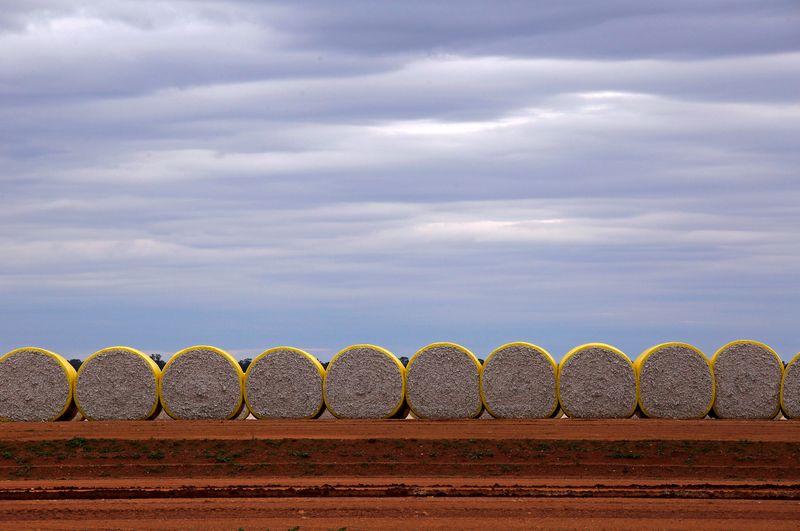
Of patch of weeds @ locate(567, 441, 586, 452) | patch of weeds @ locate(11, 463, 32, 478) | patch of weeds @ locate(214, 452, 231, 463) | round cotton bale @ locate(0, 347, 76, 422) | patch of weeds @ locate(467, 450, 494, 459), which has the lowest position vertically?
→ patch of weeds @ locate(11, 463, 32, 478)

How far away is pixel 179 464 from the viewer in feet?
84.7

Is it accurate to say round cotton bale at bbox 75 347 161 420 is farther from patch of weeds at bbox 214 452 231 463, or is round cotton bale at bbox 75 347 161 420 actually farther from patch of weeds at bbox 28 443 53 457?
patch of weeds at bbox 214 452 231 463

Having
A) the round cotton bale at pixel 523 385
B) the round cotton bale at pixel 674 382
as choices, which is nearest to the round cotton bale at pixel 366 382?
the round cotton bale at pixel 523 385

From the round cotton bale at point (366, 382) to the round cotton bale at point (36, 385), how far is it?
272 inches

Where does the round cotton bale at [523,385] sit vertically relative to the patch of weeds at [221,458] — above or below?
above

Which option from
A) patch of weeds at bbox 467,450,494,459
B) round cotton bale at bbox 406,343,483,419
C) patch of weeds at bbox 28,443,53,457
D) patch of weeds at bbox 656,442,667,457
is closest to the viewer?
patch of weeds at bbox 467,450,494,459

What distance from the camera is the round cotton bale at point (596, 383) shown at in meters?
30.8

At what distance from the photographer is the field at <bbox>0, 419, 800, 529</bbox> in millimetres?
19188

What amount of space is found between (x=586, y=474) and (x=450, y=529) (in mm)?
7543

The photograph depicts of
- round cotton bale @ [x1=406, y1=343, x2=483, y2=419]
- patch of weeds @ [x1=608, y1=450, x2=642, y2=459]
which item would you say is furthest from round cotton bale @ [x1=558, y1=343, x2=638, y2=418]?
patch of weeds @ [x1=608, y1=450, x2=642, y2=459]

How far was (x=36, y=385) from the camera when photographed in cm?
3192

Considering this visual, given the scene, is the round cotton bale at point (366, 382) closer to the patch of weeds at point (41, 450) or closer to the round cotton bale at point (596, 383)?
the round cotton bale at point (596, 383)

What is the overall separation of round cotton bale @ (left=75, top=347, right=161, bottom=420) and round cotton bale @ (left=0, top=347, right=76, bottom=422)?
0.53 metres

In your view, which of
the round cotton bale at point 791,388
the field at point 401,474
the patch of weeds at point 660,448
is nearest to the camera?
the field at point 401,474
